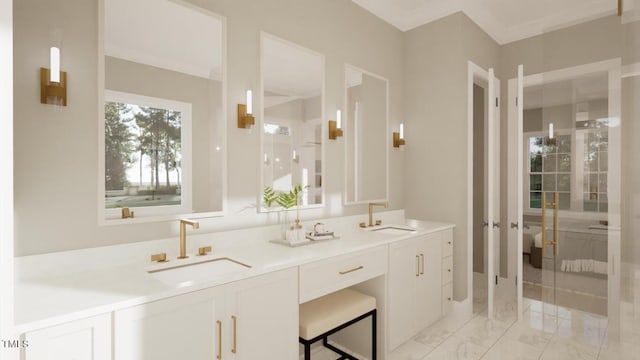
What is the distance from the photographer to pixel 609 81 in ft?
4.88

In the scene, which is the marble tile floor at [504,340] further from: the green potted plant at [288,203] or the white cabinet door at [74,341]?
the white cabinet door at [74,341]

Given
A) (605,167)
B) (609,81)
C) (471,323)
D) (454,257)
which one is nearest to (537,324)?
(471,323)

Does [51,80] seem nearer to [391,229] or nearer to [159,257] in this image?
[159,257]

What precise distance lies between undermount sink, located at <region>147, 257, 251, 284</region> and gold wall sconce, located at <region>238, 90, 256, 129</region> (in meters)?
0.83

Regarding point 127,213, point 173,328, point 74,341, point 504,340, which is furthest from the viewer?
point 504,340

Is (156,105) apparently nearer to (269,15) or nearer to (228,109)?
(228,109)

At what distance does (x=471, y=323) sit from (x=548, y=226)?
1347mm

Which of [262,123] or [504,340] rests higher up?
[262,123]

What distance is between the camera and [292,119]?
233cm

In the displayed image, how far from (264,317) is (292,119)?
1.37 metres

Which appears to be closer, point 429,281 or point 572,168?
point 572,168

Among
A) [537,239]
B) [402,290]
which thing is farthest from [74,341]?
[537,239]

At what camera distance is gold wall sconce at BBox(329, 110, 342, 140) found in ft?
8.55

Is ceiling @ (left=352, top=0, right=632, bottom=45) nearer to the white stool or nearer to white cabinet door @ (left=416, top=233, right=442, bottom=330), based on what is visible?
white cabinet door @ (left=416, top=233, right=442, bottom=330)
